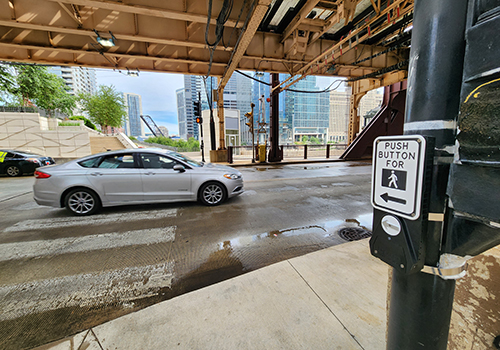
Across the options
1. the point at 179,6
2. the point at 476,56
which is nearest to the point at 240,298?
the point at 476,56

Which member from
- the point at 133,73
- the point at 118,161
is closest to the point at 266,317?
the point at 118,161

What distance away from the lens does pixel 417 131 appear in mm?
954

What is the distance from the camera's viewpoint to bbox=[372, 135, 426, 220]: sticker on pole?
0.85 meters

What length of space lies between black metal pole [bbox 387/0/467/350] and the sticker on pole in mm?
88

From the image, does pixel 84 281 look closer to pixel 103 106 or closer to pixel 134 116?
pixel 103 106

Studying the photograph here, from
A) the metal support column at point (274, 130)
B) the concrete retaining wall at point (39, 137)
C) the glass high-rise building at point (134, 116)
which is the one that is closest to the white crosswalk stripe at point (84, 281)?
the metal support column at point (274, 130)

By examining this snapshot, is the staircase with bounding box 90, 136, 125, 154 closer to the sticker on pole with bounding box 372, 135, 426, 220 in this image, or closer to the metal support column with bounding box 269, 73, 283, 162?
the metal support column with bounding box 269, 73, 283, 162

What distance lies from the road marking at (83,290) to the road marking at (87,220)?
2.07 metres

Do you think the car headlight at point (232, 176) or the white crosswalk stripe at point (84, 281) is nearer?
the white crosswalk stripe at point (84, 281)

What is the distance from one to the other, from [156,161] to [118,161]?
2.96ft

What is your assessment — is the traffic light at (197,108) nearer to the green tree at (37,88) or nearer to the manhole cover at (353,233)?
the manhole cover at (353,233)

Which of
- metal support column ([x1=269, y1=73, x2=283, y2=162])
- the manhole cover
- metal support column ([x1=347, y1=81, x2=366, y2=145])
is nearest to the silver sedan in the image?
the manhole cover

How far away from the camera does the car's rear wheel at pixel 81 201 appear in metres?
5.25

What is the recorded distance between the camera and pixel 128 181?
5.45 meters
